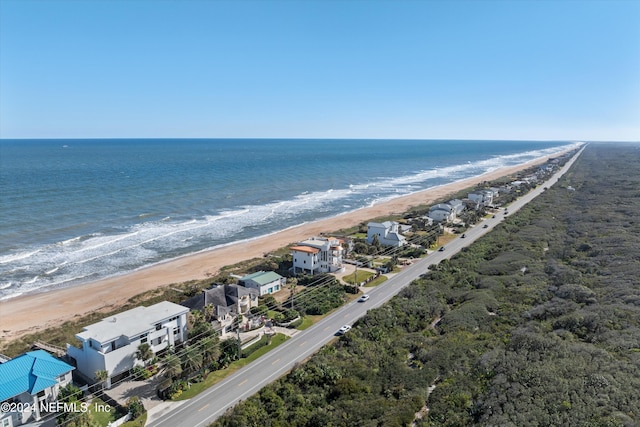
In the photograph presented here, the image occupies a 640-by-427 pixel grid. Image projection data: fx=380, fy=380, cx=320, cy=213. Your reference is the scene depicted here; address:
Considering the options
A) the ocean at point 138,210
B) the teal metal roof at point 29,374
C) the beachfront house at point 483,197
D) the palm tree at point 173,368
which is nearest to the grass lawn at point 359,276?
the palm tree at point 173,368

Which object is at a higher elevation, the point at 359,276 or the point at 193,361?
the point at 193,361

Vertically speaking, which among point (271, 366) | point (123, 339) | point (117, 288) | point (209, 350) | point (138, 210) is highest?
point (123, 339)

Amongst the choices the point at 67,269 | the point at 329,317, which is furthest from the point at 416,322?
the point at 67,269

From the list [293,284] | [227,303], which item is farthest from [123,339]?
[293,284]

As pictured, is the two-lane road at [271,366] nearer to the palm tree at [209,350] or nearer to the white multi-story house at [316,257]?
the palm tree at [209,350]

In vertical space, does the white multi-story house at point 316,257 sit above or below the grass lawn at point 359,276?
above

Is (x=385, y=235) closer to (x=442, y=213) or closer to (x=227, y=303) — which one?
(x=442, y=213)
